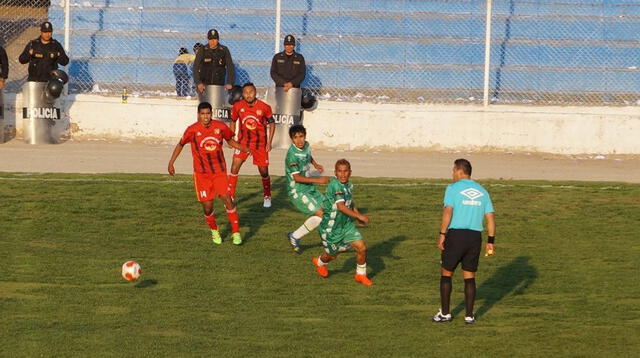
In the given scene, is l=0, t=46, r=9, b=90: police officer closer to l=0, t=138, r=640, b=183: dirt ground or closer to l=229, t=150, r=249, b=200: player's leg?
l=0, t=138, r=640, b=183: dirt ground

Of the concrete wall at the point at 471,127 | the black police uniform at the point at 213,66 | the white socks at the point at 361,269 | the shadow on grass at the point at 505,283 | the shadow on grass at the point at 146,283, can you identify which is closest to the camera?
the shadow on grass at the point at 505,283

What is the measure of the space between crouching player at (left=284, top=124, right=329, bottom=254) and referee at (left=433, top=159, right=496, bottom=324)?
354 cm

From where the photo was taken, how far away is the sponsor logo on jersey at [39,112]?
24.7 metres

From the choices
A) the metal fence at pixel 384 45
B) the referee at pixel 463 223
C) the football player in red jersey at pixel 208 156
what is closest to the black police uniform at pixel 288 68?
the metal fence at pixel 384 45

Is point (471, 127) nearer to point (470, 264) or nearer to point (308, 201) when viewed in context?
point (308, 201)

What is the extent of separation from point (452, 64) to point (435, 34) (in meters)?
1.09

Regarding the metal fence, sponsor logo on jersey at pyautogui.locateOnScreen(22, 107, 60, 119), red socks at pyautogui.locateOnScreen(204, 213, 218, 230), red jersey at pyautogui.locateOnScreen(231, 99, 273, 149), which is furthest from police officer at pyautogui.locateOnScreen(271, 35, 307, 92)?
red socks at pyautogui.locateOnScreen(204, 213, 218, 230)

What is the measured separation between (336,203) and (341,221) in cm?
34

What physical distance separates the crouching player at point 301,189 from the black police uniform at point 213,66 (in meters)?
8.64

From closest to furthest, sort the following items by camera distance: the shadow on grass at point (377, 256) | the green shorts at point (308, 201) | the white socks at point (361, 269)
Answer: the white socks at point (361, 269) → the shadow on grass at point (377, 256) → the green shorts at point (308, 201)

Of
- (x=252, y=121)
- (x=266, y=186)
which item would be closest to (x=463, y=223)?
(x=252, y=121)

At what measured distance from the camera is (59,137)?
2534 centimetres

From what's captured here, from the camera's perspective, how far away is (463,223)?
12391 mm

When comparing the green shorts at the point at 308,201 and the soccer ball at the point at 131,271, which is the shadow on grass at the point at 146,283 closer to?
the soccer ball at the point at 131,271
